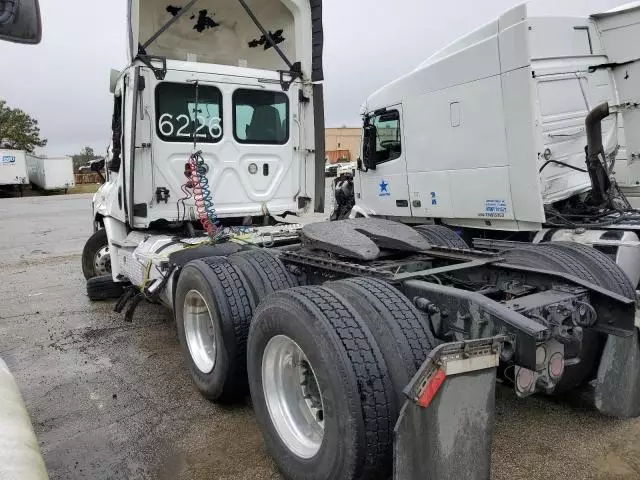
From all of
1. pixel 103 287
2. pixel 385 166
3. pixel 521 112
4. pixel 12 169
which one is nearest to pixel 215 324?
pixel 103 287

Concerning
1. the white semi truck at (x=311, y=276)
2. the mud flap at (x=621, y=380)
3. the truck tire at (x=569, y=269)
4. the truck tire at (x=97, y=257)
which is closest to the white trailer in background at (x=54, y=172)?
the truck tire at (x=97, y=257)

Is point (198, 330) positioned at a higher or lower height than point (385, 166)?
lower

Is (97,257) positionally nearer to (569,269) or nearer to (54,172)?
(569,269)

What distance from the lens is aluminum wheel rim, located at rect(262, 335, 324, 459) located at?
2.87m

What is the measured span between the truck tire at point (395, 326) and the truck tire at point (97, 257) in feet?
18.1

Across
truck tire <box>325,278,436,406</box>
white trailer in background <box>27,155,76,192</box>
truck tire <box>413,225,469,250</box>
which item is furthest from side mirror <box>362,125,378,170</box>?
white trailer in background <box>27,155,76,192</box>

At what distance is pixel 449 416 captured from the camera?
2.14 metres

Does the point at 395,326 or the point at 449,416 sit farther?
the point at 395,326

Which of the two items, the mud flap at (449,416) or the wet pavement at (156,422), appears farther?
the wet pavement at (156,422)

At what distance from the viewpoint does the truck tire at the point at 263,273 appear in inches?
147

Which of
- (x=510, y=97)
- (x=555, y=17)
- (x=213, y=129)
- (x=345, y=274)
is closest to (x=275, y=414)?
(x=345, y=274)

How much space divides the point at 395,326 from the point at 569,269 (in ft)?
5.45

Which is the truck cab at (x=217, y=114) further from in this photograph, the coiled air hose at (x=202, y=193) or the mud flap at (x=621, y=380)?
the mud flap at (x=621, y=380)

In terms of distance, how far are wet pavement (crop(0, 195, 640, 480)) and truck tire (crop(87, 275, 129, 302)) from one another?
882 mm
